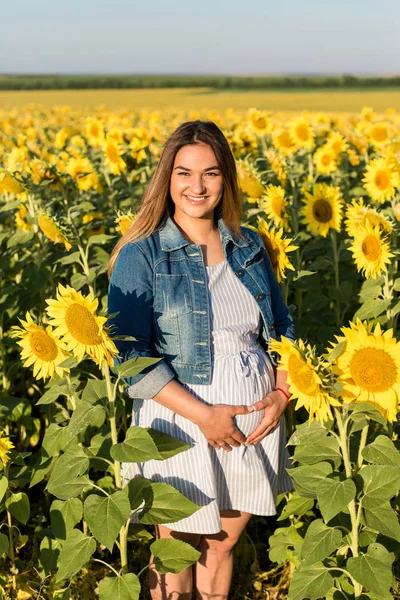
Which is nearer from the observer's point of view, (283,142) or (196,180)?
(196,180)

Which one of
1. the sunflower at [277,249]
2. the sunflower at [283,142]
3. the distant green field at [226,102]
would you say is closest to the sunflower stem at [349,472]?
the sunflower at [277,249]

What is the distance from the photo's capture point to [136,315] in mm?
2336

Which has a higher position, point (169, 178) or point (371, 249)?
point (169, 178)

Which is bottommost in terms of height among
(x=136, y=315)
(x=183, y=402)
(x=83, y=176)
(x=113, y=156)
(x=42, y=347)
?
(x=183, y=402)

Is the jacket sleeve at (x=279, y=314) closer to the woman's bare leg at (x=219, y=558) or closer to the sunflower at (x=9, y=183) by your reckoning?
the woman's bare leg at (x=219, y=558)

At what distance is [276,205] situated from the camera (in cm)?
391

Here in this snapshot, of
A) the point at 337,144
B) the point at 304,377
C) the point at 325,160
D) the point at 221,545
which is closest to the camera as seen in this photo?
the point at 304,377

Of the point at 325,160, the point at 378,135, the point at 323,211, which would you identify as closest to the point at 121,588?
the point at 323,211

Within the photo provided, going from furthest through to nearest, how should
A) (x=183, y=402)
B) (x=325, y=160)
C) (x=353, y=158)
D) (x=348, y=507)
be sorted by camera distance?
(x=353, y=158)
(x=325, y=160)
(x=183, y=402)
(x=348, y=507)

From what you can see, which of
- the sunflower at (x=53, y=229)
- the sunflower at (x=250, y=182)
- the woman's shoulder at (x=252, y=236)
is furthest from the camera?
the sunflower at (x=250, y=182)

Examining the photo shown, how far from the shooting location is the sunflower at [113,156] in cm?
559

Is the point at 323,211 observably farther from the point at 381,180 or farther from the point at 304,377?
the point at 304,377

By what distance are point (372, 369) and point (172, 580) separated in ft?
3.58

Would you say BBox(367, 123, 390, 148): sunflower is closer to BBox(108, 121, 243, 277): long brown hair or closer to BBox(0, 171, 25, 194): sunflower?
BBox(0, 171, 25, 194): sunflower
